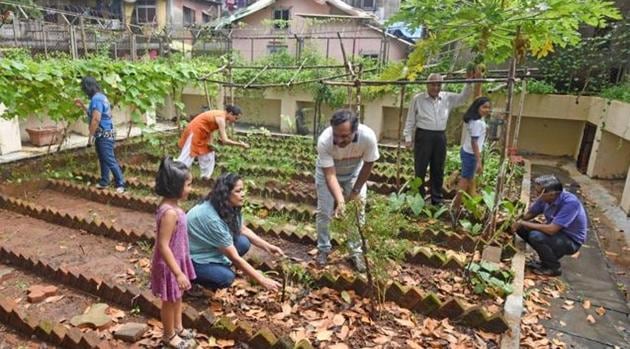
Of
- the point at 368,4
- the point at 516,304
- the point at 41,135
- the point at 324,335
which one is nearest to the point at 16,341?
the point at 324,335

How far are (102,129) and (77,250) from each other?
94.9 inches

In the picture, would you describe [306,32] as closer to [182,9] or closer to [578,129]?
[182,9]

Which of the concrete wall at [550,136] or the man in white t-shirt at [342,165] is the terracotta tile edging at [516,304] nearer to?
the man in white t-shirt at [342,165]

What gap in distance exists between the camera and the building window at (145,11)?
22.4 m

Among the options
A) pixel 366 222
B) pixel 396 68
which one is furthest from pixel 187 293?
pixel 396 68

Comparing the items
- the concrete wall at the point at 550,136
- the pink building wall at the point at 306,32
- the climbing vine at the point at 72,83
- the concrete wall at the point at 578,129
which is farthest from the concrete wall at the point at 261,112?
the concrete wall at the point at 550,136

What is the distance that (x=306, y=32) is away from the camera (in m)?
18.7

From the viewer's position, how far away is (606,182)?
8.55 m

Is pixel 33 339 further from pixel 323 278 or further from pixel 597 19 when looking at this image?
pixel 597 19

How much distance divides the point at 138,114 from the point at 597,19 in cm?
755

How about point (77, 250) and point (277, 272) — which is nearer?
point (277, 272)

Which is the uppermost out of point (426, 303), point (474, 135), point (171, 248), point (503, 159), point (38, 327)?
point (474, 135)

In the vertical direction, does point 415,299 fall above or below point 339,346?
above

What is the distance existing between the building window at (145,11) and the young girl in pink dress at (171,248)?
893 inches
